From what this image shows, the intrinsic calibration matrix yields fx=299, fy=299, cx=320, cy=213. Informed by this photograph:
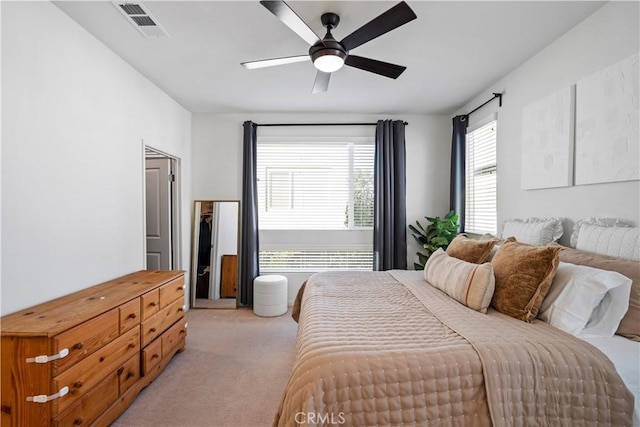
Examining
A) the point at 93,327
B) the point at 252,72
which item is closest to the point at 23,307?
the point at 93,327

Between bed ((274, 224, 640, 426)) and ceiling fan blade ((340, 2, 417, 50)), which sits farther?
ceiling fan blade ((340, 2, 417, 50))

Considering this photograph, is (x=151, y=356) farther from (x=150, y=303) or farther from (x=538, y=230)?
(x=538, y=230)

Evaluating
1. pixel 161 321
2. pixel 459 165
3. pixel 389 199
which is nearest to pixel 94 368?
pixel 161 321

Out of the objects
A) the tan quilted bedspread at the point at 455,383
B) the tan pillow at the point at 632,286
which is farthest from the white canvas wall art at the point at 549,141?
the tan quilted bedspread at the point at 455,383

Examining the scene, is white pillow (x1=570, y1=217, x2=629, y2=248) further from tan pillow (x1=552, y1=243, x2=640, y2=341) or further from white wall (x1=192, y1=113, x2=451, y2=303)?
white wall (x1=192, y1=113, x2=451, y2=303)

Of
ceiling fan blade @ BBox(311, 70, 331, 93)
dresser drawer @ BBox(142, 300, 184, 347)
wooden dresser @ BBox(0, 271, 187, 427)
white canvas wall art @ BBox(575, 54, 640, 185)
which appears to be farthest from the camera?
ceiling fan blade @ BBox(311, 70, 331, 93)

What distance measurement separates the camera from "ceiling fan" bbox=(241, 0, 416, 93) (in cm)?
162

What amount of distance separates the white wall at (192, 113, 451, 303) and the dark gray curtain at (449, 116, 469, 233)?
31cm

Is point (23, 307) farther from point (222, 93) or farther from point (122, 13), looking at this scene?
point (222, 93)

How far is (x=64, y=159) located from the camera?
200 cm

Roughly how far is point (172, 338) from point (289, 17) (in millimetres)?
2674

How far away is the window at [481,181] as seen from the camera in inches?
131

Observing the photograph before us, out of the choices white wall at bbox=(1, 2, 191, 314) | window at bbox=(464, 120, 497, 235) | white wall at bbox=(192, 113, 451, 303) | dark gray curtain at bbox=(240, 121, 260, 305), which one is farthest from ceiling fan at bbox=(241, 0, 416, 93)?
white wall at bbox=(192, 113, 451, 303)

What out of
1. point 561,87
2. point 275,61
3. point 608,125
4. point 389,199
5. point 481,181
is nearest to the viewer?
point 608,125
